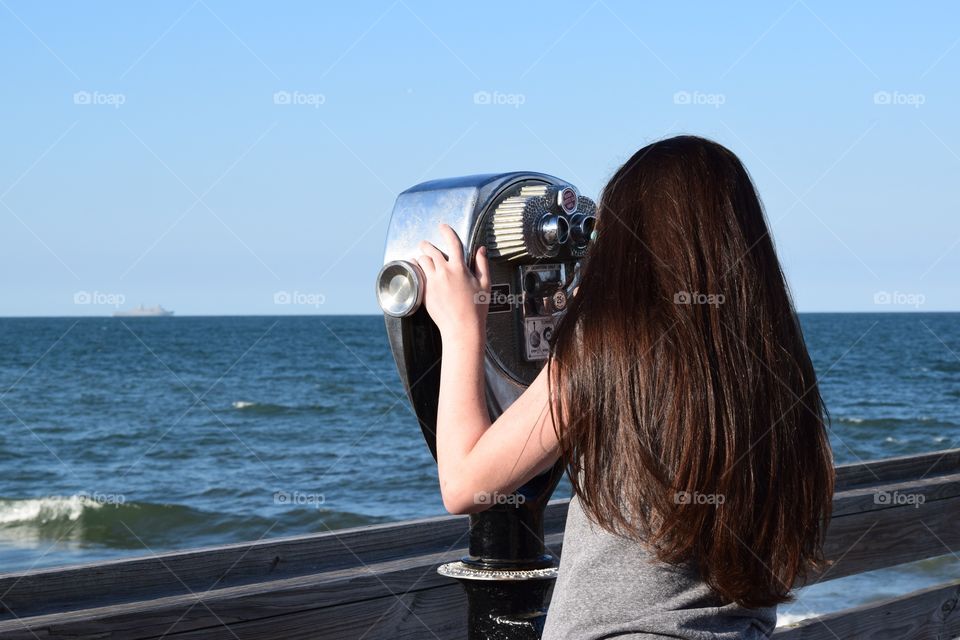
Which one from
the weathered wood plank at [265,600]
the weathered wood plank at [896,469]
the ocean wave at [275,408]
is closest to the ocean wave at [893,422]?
the ocean wave at [275,408]

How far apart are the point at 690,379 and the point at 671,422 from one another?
0.18ft

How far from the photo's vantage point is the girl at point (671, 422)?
4.02 feet

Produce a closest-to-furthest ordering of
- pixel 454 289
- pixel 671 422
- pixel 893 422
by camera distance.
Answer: pixel 671 422
pixel 454 289
pixel 893 422

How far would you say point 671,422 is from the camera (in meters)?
1.22

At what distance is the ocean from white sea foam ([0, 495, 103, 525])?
2cm

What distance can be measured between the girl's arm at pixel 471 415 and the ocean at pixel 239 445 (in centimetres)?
497

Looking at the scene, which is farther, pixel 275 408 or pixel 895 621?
pixel 275 408
